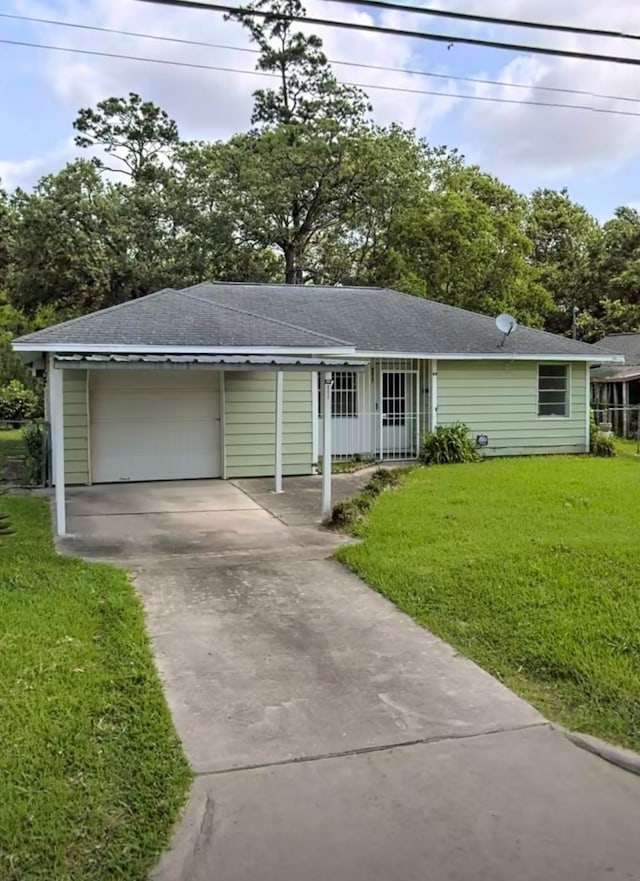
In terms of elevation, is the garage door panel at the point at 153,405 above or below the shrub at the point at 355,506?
above

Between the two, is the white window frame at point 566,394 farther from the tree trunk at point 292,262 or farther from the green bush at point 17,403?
the green bush at point 17,403

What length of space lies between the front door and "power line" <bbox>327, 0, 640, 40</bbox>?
9.31m

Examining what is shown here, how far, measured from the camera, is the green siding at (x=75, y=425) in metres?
11.6

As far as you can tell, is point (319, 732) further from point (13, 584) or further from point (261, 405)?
point (261, 405)

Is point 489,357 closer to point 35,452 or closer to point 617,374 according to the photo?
point 35,452

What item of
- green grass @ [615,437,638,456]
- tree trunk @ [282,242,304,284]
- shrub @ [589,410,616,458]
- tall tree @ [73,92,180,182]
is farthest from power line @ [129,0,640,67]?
tall tree @ [73,92,180,182]

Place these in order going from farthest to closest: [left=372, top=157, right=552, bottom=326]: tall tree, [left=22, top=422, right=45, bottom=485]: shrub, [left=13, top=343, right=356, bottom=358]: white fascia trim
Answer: [left=372, top=157, right=552, bottom=326]: tall tree
[left=22, top=422, right=45, bottom=485]: shrub
[left=13, top=343, right=356, bottom=358]: white fascia trim

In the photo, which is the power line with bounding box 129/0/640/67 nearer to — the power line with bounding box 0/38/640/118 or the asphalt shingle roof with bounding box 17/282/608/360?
the power line with bounding box 0/38/640/118

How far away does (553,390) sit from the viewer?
15.9 metres

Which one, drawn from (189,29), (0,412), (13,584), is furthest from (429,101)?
(0,412)

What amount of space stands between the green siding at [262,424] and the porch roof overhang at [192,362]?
322cm

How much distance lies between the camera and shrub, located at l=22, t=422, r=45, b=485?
1186cm

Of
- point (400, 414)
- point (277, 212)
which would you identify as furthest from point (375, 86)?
point (277, 212)

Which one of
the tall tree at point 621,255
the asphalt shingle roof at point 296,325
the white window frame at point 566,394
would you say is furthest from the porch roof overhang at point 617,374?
the tall tree at point 621,255
